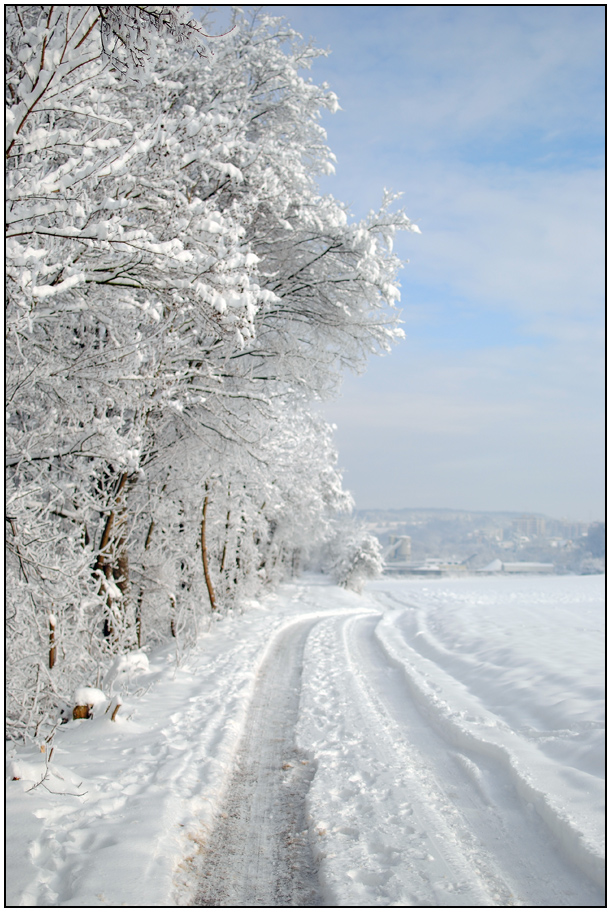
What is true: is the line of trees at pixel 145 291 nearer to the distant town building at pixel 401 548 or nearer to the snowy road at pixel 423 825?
the snowy road at pixel 423 825

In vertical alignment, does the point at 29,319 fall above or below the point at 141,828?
above

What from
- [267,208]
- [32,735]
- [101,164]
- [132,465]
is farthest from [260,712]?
[267,208]

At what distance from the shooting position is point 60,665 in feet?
20.8

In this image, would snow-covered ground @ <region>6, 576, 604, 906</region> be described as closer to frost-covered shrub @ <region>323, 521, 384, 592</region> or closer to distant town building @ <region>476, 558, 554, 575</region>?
frost-covered shrub @ <region>323, 521, 384, 592</region>

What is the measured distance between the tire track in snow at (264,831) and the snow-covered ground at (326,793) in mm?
14

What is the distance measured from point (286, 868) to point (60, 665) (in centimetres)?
438

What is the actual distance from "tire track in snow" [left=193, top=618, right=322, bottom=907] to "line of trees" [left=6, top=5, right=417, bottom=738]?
245 cm

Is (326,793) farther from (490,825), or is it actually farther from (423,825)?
(490,825)

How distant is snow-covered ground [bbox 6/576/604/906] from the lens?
9.48 feet

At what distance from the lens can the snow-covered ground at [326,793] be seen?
2.89 meters

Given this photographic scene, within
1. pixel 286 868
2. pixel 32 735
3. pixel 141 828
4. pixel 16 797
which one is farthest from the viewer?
pixel 32 735

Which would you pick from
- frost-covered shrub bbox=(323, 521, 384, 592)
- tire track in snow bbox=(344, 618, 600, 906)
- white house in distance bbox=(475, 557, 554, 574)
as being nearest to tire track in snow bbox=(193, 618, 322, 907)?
tire track in snow bbox=(344, 618, 600, 906)

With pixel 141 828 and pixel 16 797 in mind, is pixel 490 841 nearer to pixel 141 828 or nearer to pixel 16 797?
pixel 141 828

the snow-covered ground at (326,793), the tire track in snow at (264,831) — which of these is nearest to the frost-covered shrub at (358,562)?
the snow-covered ground at (326,793)
